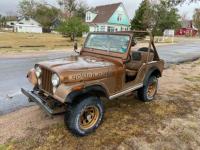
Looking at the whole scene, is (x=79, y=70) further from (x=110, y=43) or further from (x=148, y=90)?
(x=148, y=90)

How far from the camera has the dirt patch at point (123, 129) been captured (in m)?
3.56

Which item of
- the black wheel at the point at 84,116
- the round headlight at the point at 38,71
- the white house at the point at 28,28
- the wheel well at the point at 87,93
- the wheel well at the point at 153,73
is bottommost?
the black wheel at the point at 84,116

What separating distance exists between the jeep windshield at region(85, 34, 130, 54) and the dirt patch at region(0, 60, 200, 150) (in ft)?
4.60

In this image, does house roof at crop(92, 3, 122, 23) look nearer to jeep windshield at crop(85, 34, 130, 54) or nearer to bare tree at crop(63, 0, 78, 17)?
bare tree at crop(63, 0, 78, 17)

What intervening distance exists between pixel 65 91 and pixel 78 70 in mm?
453

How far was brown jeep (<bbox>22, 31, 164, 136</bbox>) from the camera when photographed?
3422 mm

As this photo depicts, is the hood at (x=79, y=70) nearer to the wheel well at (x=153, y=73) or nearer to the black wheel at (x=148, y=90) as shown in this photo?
the wheel well at (x=153, y=73)

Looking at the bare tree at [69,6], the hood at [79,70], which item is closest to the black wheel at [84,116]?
the hood at [79,70]

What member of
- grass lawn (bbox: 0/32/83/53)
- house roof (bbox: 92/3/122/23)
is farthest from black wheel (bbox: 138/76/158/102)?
house roof (bbox: 92/3/122/23)

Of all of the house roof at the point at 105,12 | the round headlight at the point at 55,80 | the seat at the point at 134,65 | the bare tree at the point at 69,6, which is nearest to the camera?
the round headlight at the point at 55,80

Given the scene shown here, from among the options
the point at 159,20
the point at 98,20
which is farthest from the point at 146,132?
the point at 98,20

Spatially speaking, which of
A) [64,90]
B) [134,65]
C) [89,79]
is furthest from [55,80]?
[134,65]

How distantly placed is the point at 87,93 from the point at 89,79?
0.25 m

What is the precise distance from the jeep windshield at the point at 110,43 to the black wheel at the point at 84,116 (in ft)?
4.33
